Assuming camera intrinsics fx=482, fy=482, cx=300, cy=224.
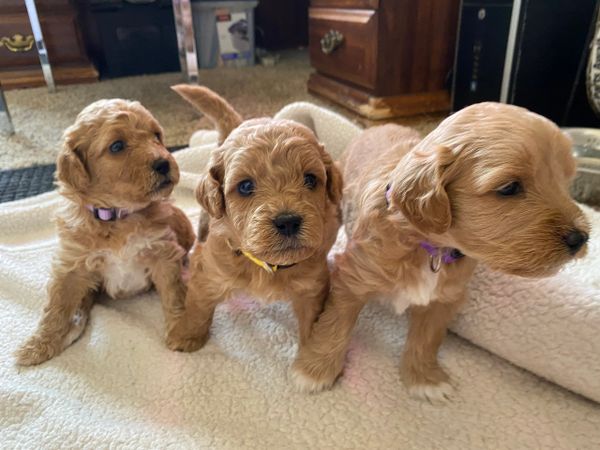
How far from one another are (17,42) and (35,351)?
365 centimetres

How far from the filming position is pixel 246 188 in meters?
1.11

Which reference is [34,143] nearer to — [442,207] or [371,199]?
[371,199]

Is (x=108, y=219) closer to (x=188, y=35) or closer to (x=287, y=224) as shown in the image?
(x=287, y=224)

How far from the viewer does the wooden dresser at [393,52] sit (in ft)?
8.89

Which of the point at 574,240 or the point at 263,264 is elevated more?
the point at 574,240

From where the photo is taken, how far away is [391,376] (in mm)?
1363

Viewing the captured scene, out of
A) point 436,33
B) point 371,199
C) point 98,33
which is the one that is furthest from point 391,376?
point 98,33

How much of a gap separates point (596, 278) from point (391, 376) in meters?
0.63

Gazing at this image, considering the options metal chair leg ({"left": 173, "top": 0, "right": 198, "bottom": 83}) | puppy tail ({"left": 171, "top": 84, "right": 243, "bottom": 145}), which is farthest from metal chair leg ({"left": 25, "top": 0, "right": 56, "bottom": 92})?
puppy tail ({"left": 171, "top": 84, "right": 243, "bottom": 145})

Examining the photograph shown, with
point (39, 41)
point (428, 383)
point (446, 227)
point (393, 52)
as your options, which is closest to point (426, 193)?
point (446, 227)

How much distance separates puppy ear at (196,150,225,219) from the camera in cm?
117

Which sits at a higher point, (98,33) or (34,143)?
(98,33)

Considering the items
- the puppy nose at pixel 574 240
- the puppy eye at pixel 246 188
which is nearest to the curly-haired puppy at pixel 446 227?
the puppy nose at pixel 574 240

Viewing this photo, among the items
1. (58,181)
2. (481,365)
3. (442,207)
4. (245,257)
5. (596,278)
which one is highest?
(442,207)
